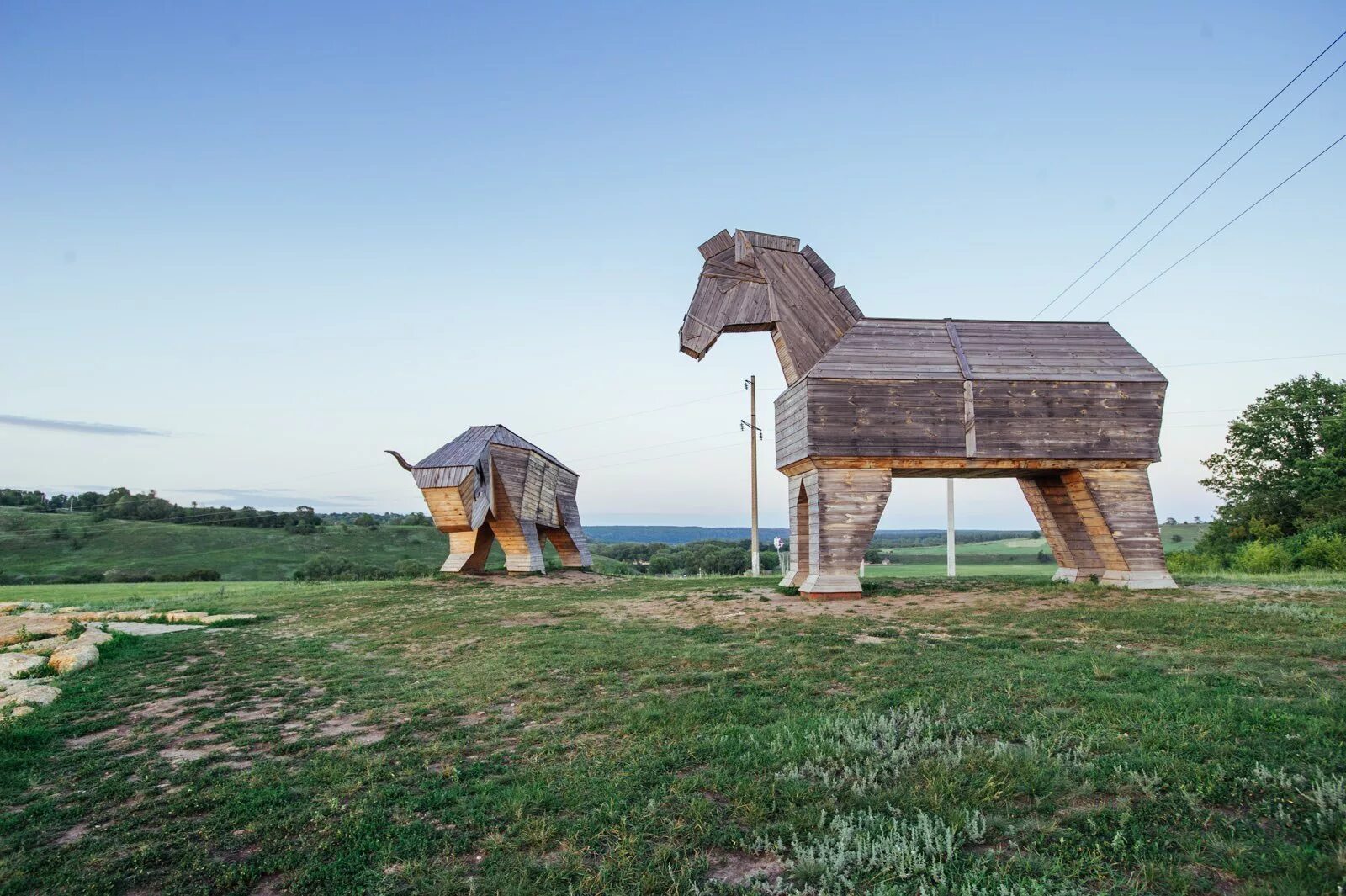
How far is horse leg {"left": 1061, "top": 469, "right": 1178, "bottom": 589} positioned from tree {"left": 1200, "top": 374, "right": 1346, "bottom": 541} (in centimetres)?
2525

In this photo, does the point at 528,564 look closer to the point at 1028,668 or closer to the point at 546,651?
the point at 546,651

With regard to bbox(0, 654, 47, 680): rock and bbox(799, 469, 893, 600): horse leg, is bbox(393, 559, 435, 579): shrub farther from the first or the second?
bbox(799, 469, 893, 600): horse leg

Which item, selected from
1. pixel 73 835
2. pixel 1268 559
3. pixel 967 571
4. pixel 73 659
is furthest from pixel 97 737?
pixel 1268 559

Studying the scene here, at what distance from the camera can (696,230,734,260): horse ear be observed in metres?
17.3

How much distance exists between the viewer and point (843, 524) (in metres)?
15.6

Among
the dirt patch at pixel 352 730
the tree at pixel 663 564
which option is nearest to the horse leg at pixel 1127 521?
the dirt patch at pixel 352 730

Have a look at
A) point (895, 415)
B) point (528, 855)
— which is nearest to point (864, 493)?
point (895, 415)

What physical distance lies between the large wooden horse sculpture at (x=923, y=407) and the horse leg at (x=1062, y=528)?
1.77 ft

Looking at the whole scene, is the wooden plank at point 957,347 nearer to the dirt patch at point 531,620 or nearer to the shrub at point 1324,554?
the dirt patch at point 531,620

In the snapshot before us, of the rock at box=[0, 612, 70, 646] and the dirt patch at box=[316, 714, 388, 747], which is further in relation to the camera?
the rock at box=[0, 612, 70, 646]

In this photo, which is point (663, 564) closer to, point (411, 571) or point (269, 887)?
point (411, 571)

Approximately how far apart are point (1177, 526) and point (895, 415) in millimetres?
69740

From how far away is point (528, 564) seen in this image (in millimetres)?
27250

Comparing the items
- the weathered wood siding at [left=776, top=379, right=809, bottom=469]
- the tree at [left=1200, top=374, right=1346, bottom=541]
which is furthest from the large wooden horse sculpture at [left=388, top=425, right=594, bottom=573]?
the tree at [left=1200, top=374, right=1346, bottom=541]
